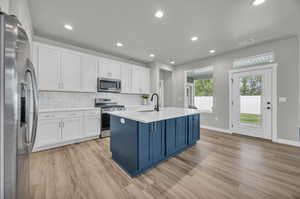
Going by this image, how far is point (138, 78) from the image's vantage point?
467 cm

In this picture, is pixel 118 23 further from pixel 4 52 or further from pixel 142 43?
pixel 4 52

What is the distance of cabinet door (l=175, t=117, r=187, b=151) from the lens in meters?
2.38

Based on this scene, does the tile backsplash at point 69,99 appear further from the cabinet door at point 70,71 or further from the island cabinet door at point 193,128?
the island cabinet door at point 193,128

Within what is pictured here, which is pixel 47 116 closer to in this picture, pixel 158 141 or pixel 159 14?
pixel 158 141

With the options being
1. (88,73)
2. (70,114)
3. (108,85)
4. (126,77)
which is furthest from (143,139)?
(126,77)

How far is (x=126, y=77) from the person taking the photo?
14.1 ft

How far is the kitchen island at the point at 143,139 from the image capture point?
169 cm

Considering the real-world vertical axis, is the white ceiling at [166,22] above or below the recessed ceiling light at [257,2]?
above

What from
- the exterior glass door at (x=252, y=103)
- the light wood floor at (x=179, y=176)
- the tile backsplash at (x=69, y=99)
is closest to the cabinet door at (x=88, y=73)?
the tile backsplash at (x=69, y=99)

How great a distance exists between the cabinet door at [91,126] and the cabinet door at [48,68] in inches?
43.9

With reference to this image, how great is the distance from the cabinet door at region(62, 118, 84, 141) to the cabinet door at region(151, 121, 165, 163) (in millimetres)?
2191

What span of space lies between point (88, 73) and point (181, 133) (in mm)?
3035

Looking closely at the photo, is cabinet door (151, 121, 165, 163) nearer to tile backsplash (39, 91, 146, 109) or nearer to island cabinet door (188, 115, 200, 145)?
island cabinet door (188, 115, 200, 145)

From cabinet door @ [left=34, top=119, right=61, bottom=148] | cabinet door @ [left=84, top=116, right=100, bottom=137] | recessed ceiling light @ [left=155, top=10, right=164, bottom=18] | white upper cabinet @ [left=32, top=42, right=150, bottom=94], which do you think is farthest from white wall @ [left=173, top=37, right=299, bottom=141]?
cabinet door @ [left=34, top=119, right=61, bottom=148]
